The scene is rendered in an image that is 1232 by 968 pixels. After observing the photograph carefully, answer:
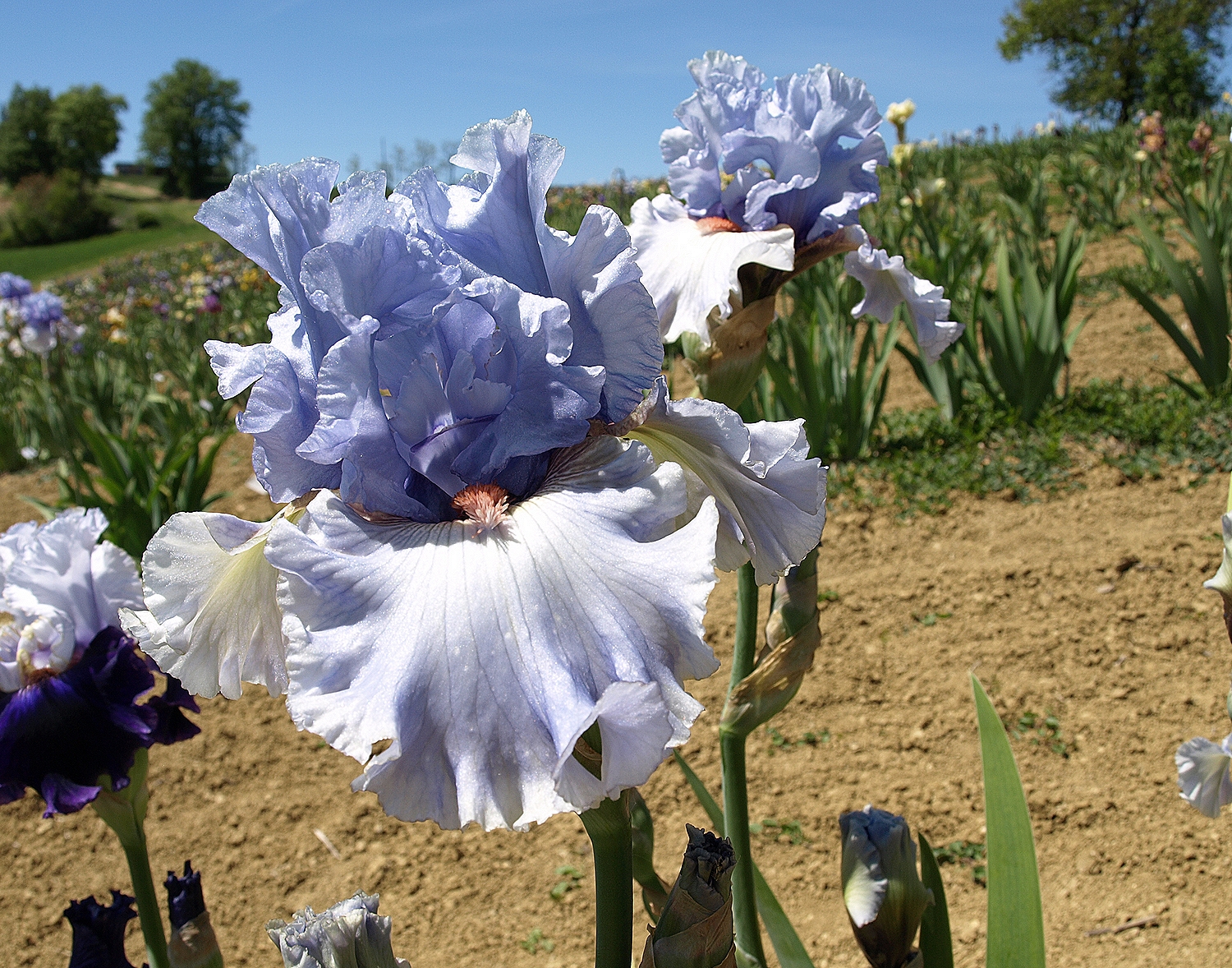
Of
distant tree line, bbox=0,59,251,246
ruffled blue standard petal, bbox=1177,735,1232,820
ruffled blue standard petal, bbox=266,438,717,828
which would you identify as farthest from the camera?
distant tree line, bbox=0,59,251,246

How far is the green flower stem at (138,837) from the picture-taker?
3.95 feet

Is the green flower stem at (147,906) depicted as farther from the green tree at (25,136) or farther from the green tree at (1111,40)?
the green tree at (25,136)

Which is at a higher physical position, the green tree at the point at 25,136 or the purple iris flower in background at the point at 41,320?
the green tree at the point at 25,136

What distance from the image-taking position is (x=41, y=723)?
4.17ft

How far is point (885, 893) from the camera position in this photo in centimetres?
115

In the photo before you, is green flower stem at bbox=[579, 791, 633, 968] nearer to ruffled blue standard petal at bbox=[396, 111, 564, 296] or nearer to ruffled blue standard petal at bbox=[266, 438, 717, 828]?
ruffled blue standard petal at bbox=[266, 438, 717, 828]

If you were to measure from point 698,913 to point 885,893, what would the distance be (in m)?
0.47

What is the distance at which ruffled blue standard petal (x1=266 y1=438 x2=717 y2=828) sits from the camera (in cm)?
60

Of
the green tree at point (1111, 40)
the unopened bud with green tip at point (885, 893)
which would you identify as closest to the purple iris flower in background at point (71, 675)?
the unopened bud with green tip at point (885, 893)

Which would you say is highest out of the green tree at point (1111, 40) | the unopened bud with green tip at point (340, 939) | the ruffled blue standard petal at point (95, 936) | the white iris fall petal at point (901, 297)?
the green tree at point (1111, 40)

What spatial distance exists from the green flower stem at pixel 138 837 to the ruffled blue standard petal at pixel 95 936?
32mm

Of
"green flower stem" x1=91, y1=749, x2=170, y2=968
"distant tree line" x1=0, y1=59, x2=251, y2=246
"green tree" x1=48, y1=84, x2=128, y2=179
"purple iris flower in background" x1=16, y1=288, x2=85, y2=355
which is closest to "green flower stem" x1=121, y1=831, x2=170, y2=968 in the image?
"green flower stem" x1=91, y1=749, x2=170, y2=968

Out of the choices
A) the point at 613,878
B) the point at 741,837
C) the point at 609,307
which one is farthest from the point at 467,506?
the point at 741,837

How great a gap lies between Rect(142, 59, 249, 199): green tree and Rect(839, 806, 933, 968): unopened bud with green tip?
63.1 m
